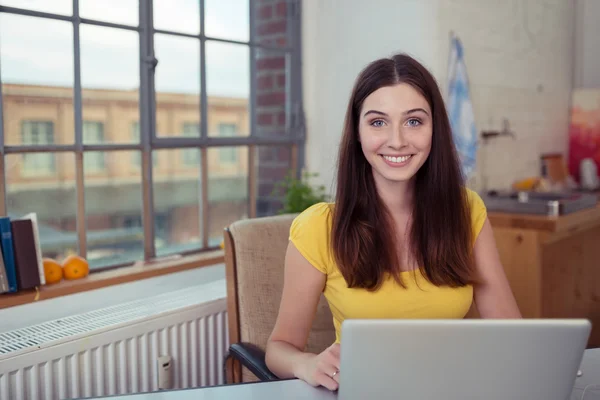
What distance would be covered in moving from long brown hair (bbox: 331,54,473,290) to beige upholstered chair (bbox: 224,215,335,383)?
32 cm

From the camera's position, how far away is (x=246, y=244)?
175cm

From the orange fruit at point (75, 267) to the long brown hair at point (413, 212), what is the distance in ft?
3.08

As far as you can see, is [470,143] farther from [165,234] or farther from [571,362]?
[571,362]

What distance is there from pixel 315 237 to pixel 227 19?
141 centimetres

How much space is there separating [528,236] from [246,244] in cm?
154

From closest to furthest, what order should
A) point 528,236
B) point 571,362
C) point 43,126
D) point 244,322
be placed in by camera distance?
point 571,362 → point 244,322 → point 43,126 → point 528,236

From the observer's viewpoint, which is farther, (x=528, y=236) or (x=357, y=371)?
(x=528, y=236)

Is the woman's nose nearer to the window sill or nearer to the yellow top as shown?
the yellow top

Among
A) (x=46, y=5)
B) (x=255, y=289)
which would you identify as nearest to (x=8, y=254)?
(x=255, y=289)

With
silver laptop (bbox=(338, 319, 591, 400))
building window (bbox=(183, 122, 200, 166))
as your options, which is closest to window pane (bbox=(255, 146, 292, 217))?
building window (bbox=(183, 122, 200, 166))

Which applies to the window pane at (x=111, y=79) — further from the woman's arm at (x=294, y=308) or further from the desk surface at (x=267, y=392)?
the desk surface at (x=267, y=392)

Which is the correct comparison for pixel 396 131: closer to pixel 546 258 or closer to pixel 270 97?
pixel 270 97

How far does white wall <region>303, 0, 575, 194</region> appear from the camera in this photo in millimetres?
2912

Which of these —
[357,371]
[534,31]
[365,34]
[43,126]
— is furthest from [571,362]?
[534,31]
